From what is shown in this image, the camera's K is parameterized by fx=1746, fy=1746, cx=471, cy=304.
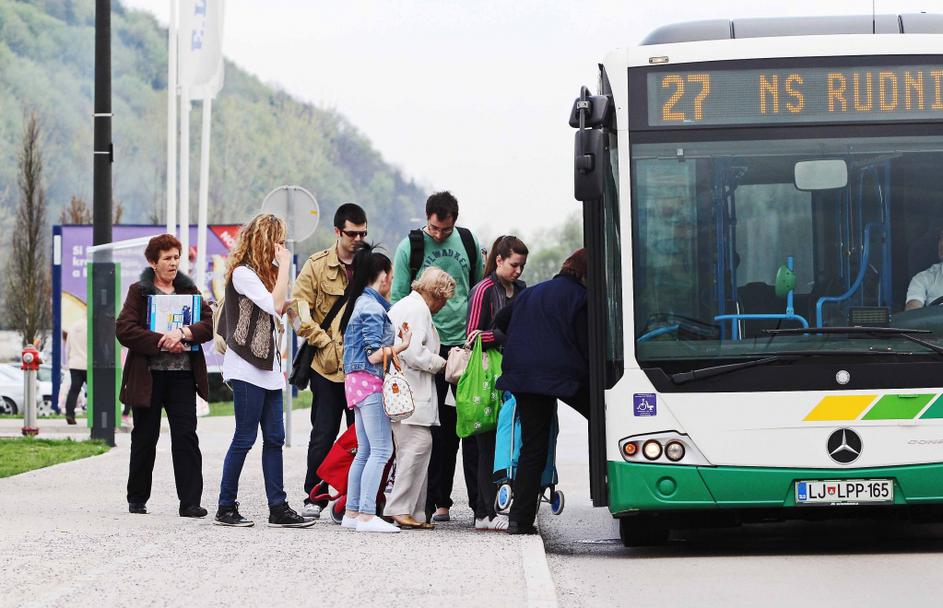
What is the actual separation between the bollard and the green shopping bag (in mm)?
10678

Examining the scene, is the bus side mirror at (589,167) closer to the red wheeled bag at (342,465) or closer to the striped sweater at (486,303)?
the striped sweater at (486,303)

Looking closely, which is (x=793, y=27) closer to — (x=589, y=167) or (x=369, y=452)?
(x=589, y=167)

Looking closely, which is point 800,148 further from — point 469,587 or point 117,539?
point 117,539

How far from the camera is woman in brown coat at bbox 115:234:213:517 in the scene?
11.2m

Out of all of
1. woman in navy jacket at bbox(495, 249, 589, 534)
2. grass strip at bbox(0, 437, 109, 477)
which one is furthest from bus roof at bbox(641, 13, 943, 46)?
grass strip at bbox(0, 437, 109, 477)

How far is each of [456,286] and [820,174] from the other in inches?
111

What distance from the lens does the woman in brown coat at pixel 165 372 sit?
36.7 feet

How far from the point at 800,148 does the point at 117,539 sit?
14.8 ft

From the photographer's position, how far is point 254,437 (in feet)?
35.4

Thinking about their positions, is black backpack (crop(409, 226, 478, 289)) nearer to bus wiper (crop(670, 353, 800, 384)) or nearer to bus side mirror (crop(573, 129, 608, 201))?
bus side mirror (crop(573, 129, 608, 201))

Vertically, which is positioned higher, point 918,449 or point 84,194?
point 84,194

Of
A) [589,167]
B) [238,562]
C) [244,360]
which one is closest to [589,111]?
[589,167]

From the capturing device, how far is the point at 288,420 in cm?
1984

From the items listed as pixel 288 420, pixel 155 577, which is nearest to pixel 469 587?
pixel 155 577
